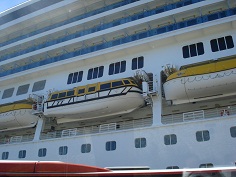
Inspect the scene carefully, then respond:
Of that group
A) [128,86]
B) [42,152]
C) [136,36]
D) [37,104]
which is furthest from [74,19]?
[42,152]

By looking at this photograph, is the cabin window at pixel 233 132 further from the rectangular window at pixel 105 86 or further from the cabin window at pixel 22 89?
the cabin window at pixel 22 89

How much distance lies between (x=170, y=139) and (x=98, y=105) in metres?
4.19

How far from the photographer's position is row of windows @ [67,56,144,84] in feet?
47.8

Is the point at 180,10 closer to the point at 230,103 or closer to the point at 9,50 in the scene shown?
the point at 230,103

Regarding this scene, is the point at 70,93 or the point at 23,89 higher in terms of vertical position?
the point at 23,89

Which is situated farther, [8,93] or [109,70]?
[8,93]

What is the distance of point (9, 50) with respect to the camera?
21391 millimetres

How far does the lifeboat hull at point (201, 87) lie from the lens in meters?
11.2

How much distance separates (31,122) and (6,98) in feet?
13.2

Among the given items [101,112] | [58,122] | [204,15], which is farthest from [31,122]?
[204,15]

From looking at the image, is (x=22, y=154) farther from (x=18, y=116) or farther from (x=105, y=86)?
(x=105, y=86)

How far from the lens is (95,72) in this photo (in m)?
15.7

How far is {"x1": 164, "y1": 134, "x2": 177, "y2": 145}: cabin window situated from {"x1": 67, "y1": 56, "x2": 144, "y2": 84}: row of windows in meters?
4.57

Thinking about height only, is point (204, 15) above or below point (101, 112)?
above
